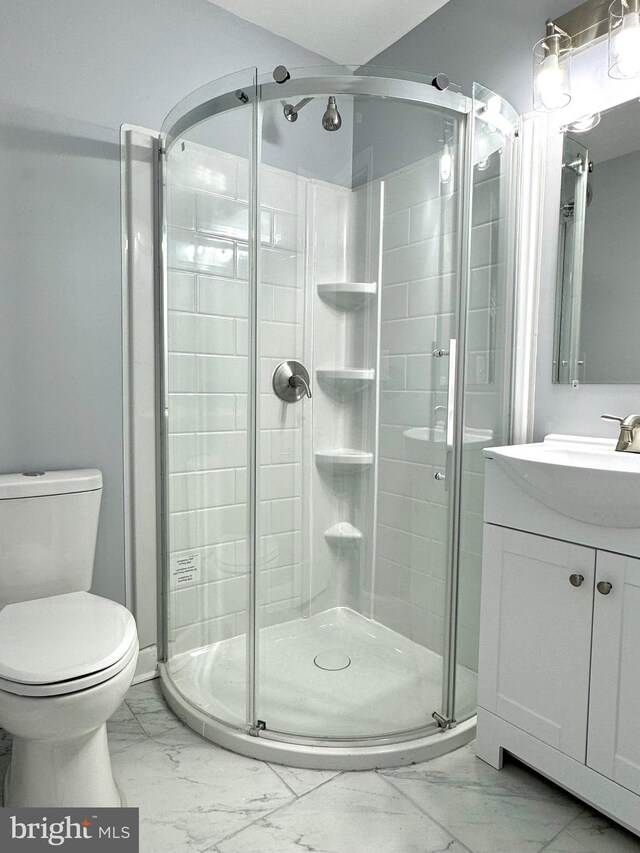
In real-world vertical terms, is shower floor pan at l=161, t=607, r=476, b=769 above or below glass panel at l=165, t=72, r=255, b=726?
below

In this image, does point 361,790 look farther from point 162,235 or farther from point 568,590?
point 162,235

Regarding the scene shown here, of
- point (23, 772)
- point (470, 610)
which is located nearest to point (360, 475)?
point (470, 610)

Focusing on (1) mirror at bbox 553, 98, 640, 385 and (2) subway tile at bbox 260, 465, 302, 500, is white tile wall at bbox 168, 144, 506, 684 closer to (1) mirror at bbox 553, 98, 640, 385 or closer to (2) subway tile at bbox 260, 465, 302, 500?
(2) subway tile at bbox 260, 465, 302, 500

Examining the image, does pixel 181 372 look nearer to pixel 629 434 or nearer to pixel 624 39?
pixel 629 434

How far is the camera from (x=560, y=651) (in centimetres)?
142

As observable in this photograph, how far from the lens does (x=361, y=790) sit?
1508 millimetres

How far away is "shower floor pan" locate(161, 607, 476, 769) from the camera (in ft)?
5.29

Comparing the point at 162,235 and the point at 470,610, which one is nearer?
the point at 470,610

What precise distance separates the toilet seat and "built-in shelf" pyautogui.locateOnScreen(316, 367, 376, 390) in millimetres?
880

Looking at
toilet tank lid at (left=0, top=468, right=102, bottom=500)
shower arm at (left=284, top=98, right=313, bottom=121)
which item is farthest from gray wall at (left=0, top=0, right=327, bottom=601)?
shower arm at (left=284, top=98, right=313, bottom=121)

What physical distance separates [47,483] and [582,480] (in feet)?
4.82

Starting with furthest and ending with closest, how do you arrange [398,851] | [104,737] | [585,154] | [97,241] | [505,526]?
[97,241] → [585,154] → [505,526] → [104,737] → [398,851]

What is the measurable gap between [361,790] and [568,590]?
0.76 metres

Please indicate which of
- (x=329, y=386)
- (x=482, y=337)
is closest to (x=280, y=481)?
(x=329, y=386)
